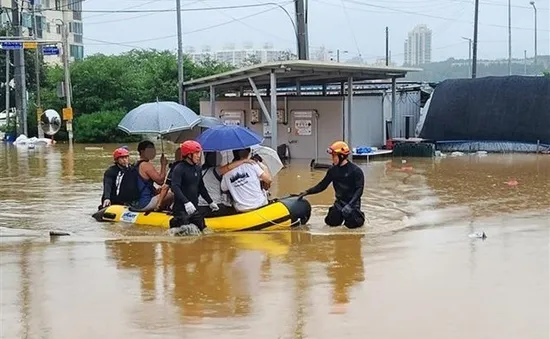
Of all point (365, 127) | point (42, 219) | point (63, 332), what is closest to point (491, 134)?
point (365, 127)

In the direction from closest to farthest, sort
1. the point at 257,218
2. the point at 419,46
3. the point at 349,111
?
the point at 257,218, the point at 349,111, the point at 419,46

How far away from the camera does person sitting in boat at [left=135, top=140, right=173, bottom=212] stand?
512 inches

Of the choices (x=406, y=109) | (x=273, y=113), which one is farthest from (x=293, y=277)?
(x=406, y=109)

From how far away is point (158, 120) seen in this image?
13.6m

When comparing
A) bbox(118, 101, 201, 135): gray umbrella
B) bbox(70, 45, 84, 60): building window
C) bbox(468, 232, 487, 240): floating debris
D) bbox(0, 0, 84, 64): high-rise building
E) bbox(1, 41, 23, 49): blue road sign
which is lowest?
bbox(468, 232, 487, 240): floating debris

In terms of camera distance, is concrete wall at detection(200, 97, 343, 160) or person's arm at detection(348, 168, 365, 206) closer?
person's arm at detection(348, 168, 365, 206)

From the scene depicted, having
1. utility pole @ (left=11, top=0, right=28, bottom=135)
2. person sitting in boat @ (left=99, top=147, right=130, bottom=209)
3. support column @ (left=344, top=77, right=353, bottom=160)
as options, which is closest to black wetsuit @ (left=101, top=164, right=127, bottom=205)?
person sitting in boat @ (left=99, top=147, right=130, bottom=209)

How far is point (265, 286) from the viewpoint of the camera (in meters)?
8.36

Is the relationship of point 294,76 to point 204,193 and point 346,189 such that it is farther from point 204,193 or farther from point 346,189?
point 204,193

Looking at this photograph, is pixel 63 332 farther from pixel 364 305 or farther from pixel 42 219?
pixel 42 219

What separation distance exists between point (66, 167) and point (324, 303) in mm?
19561

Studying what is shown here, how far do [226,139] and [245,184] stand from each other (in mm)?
716

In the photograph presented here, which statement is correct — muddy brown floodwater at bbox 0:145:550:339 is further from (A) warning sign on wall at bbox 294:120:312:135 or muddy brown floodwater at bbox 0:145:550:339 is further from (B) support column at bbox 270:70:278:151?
(A) warning sign on wall at bbox 294:120:312:135

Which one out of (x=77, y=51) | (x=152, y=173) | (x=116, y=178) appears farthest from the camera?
(x=77, y=51)
